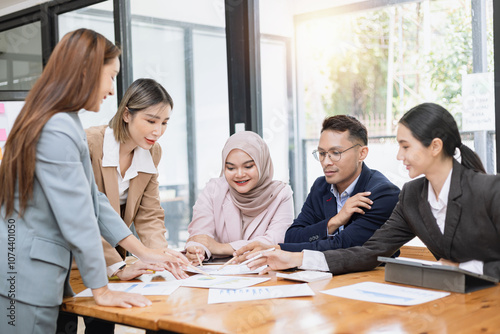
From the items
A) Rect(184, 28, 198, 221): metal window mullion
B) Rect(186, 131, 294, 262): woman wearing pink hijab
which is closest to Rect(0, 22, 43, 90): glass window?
Rect(184, 28, 198, 221): metal window mullion

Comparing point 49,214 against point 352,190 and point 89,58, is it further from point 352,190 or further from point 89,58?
point 352,190

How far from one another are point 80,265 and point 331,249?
996 millimetres

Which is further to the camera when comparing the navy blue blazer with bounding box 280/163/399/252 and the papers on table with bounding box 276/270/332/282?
the navy blue blazer with bounding box 280/163/399/252

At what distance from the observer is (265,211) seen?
2.64m

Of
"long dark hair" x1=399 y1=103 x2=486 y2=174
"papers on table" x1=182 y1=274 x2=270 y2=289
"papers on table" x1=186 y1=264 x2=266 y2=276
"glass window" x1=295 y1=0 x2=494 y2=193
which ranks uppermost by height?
"glass window" x1=295 y1=0 x2=494 y2=193

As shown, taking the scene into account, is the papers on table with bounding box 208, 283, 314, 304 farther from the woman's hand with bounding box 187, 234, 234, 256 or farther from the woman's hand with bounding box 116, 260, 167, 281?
the woman's hand with bounding box 187, 234, 234, 256

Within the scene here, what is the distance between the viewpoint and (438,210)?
1.90m

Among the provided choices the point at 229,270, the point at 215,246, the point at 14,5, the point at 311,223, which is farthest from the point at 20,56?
the point at 229,270

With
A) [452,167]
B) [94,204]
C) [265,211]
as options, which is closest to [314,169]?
[265,211]

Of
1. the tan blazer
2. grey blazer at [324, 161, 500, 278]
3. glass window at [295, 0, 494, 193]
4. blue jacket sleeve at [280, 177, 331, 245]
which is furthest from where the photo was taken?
glass window at [295, 0, 494, 193]

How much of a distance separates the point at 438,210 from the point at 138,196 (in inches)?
50.4

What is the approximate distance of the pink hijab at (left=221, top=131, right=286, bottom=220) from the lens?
259cm

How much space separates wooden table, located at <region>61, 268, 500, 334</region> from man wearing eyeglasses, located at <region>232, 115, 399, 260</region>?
0.53 meters

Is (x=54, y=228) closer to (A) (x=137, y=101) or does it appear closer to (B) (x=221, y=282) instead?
(B) (x=221, y=282)
